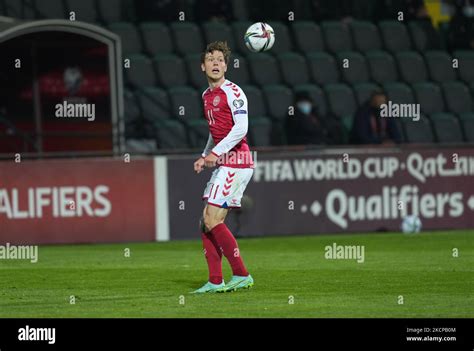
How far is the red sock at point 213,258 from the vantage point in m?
13.1

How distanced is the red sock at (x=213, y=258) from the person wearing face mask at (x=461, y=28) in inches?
615

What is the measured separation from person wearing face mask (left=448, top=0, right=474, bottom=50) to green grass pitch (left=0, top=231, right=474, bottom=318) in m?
8.54

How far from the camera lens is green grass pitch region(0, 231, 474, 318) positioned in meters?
11.7

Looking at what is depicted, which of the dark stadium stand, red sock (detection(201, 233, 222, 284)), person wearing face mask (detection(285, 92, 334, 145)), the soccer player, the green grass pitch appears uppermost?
the dark stadium stand

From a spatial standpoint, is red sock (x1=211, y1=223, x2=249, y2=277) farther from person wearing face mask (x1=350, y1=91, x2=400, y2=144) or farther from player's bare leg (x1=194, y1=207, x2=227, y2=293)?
person wearing face mask (x1=350, y1=91, x2=400, y2=144)

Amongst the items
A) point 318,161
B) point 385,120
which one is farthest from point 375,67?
point 318,161

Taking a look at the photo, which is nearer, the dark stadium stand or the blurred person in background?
the blurred person in background

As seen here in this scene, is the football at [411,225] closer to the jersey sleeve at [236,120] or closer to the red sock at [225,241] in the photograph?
the red sock at [225,241]

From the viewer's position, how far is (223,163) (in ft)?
43.5

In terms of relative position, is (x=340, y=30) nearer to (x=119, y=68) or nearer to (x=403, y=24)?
(x=403, y=24)

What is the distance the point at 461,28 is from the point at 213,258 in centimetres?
1606

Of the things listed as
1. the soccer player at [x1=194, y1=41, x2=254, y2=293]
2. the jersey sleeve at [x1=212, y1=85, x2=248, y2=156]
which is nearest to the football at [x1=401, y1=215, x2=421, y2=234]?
the soccer player at [x1=194, y1=41, x2=254, y2=293]

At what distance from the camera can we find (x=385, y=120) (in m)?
23.1

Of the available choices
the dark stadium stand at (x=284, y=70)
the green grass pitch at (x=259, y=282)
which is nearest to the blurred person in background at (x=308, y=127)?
the dark stadium stand at (x=284, y=70)
